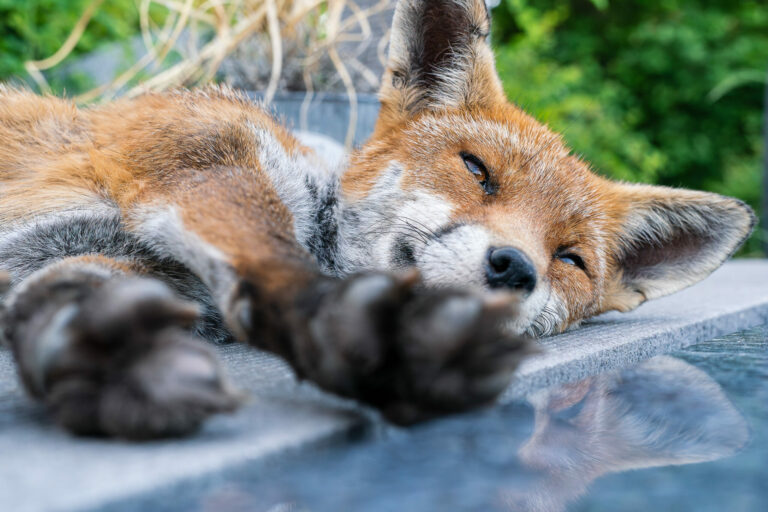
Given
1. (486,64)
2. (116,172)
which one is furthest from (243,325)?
(486,64)

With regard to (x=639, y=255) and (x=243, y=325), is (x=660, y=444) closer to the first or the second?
(x=243, y=325)

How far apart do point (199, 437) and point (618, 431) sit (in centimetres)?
78

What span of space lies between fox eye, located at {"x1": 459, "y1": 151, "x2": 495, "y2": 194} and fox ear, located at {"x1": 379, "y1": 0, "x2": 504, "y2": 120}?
405 millimetres

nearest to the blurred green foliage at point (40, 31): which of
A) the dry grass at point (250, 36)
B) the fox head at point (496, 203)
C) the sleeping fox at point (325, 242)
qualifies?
the dry grass at point (250, 36)

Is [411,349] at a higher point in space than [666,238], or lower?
lower

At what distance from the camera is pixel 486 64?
299cm

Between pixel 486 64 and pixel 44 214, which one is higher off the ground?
pixel 486 64

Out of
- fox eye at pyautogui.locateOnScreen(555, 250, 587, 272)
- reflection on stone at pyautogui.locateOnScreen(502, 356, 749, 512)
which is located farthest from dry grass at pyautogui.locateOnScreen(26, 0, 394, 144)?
reflection on stone at pyautogui.locateOnScreen(502, 356, 749, 512)

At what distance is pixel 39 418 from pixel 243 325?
17.5 inches

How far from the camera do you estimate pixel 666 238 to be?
10.5 ft

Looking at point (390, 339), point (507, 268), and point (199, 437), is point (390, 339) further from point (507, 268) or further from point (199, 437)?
point (507, 268)

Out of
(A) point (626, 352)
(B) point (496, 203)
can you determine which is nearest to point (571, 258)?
(B) point (496, 203)

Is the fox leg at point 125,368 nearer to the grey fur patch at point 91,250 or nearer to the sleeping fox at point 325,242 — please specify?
the sleeping fox at point 325,242

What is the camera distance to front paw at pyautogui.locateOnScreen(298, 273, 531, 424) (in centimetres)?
127
